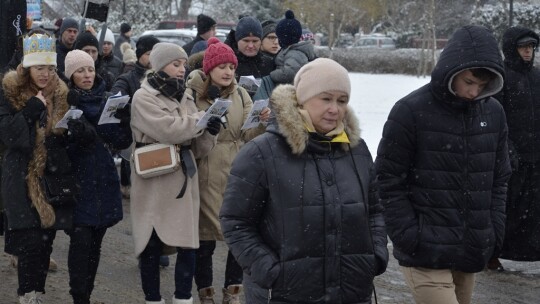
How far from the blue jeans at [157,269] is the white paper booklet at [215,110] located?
81 centimetres

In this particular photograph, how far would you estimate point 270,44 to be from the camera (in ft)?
30.9

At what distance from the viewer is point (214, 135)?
6.64 meters

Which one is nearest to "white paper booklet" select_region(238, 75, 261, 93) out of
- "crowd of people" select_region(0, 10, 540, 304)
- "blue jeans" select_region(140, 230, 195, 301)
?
"crowd of people" select_region(0, 10, 540, 304)

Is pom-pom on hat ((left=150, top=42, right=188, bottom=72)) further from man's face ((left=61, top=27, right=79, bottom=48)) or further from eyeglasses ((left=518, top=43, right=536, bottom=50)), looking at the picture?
man's face ((left=61, top=27, right=79, bottom=48))

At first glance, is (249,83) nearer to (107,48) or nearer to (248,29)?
(248,29)

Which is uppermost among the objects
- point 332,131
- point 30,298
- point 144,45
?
point 332,131

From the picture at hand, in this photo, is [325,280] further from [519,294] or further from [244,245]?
[519,294]

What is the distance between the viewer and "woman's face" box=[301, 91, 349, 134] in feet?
13.9

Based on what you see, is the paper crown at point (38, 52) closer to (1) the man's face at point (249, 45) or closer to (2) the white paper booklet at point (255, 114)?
(2) the white paper booklet at point (255, 114)

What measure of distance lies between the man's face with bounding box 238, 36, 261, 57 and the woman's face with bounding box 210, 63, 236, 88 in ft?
5.04

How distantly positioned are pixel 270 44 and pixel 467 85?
177 inches

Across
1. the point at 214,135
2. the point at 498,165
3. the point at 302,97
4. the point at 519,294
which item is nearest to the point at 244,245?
the point at 302,97

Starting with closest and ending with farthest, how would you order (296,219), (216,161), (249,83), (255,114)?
(296,219) → (255,114) → (216,161) → (249,83)

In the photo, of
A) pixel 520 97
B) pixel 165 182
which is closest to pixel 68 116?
pixel 165 182
